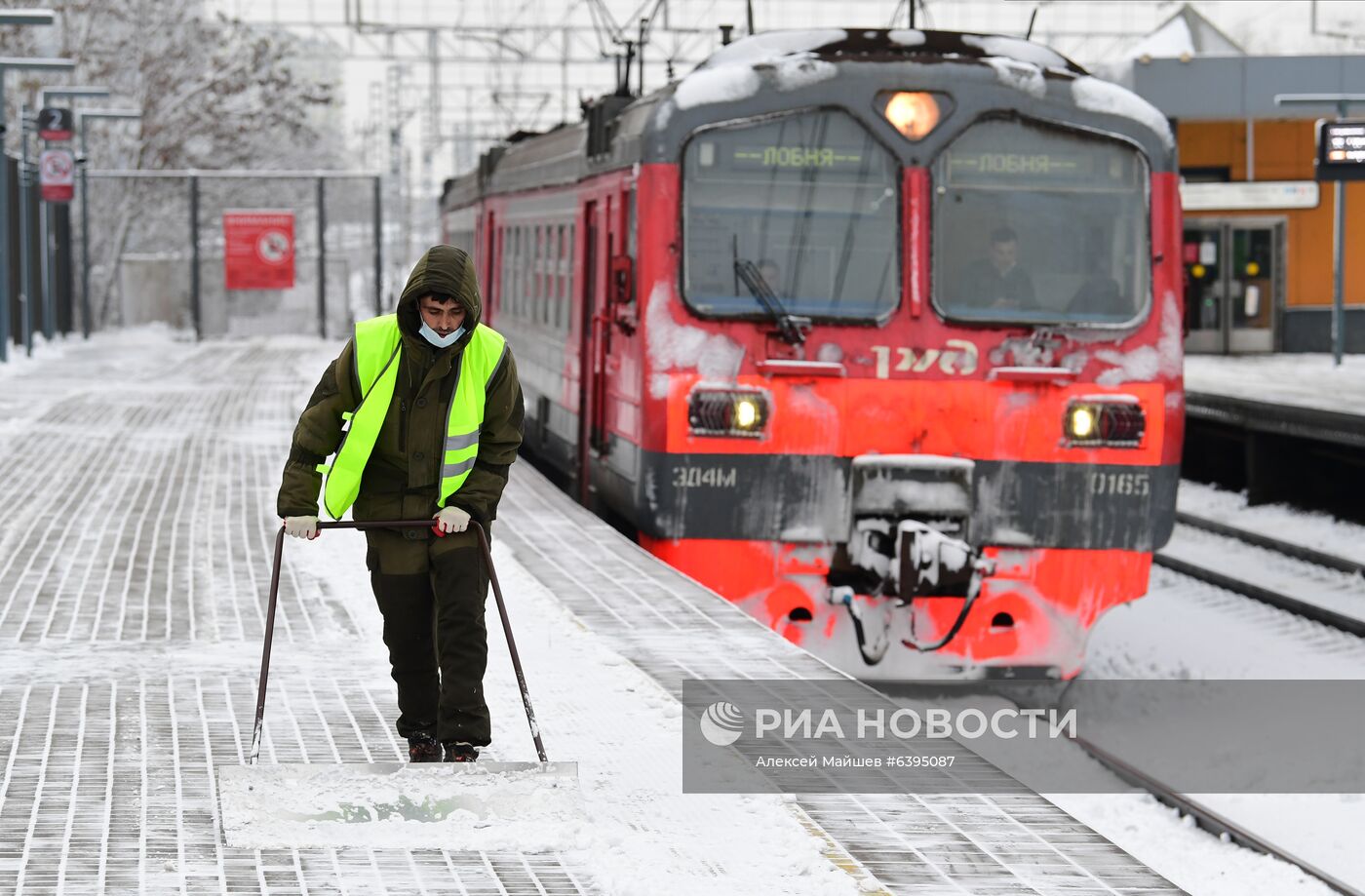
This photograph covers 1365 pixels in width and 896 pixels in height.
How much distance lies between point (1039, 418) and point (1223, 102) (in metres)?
22.0

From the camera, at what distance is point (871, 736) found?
254 inches

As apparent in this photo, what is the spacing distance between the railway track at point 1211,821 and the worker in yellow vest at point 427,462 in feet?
10.6

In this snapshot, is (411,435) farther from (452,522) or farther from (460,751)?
(460,751)

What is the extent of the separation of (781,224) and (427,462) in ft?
16.5

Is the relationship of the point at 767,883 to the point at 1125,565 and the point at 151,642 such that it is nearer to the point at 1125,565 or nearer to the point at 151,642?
the point at 151,642

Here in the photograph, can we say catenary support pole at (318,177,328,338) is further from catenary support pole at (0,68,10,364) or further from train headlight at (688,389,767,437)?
train headlight at (688,389,767,437)

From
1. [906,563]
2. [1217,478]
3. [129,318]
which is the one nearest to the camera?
[906,563]

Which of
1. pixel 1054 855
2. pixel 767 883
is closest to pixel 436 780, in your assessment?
pixel 767 883

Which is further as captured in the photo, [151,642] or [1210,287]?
[1210,287]

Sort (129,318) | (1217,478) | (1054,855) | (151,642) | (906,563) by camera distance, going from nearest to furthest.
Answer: (1054,855) < (151,642) < (906,563) < (1217,478) < (129,318)

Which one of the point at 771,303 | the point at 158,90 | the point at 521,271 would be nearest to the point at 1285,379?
the point at 521,271

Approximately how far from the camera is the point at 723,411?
10.2 metres

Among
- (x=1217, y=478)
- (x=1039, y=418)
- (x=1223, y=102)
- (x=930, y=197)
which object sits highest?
(x=1223, y=102)

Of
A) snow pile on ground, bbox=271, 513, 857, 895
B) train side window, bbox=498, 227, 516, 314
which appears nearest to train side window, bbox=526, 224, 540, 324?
train side window, bbox=498, 227, 516, 314
